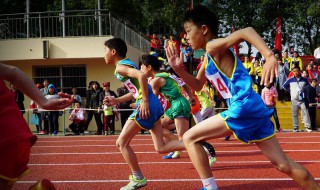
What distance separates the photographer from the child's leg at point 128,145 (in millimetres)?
5457

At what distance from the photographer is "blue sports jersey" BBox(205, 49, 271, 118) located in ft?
13.2

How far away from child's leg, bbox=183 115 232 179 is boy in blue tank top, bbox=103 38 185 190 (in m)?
1.26

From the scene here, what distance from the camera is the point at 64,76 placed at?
2077 centimetres

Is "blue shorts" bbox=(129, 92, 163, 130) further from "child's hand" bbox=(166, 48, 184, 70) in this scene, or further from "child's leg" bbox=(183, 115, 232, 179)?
"child's leg" bbox=(183, 115, 232, 179)

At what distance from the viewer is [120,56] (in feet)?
18.9

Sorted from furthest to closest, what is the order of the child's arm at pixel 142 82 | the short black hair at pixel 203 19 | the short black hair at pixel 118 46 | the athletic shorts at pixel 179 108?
the athletic shorts at pixel 179 108 → the short black hair at pixel 118 46 → the child's arm at pixel 142 82 → the short black hair at pixel 203 19

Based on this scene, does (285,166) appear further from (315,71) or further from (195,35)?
→ (315,71)

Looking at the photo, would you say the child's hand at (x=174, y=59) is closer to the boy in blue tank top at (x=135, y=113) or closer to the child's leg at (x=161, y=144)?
the boy in blue tank top at (x=135, y=113)

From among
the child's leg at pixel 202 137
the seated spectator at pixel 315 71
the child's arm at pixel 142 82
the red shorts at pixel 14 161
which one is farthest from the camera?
the seated spectator at pixel 315 71

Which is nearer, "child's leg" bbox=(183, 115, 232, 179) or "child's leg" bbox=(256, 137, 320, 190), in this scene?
"child's leg" bbox=(256, 137, 320, 190)

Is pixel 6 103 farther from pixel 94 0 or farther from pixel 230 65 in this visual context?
pixel 94 0

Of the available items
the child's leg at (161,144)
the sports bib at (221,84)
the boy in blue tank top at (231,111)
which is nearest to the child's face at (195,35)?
the boy in blue tank top at (231,111)

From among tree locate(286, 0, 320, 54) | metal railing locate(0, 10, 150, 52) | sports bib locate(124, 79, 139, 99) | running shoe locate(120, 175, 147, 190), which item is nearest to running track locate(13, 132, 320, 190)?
running shoe locate(120, 175, 147, 190)

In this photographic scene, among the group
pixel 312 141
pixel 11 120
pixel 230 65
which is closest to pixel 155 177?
pixel 230 65
